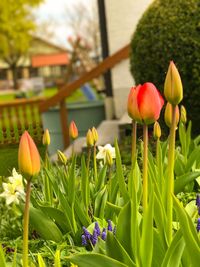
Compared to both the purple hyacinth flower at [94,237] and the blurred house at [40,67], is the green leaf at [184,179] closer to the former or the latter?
the purple hyacinth flower at [94,237]

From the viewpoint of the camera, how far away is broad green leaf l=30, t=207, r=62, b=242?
2543 millimetres

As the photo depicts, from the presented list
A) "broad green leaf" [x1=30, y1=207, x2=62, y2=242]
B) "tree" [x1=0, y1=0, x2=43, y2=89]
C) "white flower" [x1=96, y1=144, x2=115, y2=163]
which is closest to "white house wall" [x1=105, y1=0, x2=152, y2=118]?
"white flower" [x1=96, y1=144, x2=115, y2=163]

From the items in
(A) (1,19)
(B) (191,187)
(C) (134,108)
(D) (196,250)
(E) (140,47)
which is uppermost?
(A) (1,19)

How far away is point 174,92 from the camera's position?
1.58 m

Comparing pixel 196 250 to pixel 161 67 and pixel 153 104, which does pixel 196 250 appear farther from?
pixel 161 67

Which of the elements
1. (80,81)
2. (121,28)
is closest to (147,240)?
(80,81)

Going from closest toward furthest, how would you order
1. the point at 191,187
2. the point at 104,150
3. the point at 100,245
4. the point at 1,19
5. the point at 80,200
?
the point at 100,245
the point at 80,200
the point at 104,150
the point at 191,187
the point at 1,19

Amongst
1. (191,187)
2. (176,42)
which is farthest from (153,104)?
(176,42)

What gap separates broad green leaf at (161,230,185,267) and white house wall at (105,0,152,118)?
6.75 meters

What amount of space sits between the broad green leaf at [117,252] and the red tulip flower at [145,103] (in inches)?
17.2

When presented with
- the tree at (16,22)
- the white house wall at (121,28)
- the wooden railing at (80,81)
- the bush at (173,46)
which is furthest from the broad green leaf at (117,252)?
the tree at (16,22)

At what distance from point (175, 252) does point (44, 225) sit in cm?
101

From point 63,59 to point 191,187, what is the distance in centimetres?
6128

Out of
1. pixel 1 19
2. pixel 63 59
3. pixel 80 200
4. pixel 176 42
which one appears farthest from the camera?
pixel 63 59
